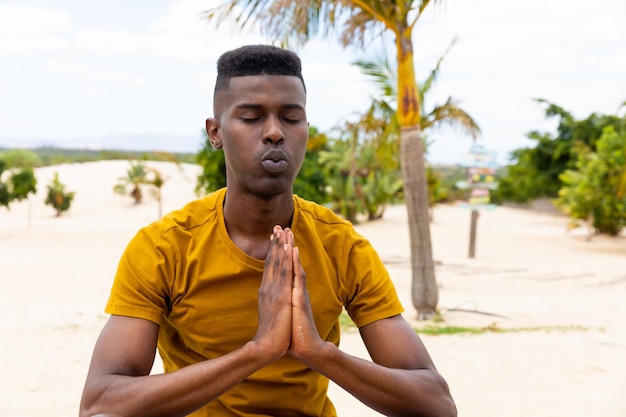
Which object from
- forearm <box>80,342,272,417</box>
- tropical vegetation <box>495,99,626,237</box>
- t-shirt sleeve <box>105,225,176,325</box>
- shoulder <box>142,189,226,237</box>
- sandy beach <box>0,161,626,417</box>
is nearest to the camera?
forearm <box>80,342,272,417</box>

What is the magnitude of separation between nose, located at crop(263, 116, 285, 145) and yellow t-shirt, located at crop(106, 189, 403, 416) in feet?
1.02

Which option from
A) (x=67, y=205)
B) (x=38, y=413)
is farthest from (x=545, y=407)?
(x=67, y=205)

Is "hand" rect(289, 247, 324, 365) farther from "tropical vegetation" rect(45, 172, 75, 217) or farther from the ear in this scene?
"tropical vegetation" rect(45, 172, 75, 217)

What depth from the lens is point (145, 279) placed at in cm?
224

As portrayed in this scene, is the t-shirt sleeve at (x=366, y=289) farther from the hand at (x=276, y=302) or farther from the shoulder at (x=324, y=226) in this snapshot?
the hand at (x=276, y=302)

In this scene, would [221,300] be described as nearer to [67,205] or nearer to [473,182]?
[473,182]

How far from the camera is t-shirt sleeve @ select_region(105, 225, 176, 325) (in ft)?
7.25

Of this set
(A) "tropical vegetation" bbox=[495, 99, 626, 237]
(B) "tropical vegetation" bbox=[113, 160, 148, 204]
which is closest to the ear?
(A) "tropical vegetation" bbox=[495, 99, 626, 237]

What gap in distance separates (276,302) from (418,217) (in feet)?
24.0

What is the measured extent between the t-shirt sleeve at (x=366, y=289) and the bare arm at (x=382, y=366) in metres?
0.03

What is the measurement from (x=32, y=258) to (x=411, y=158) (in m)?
10.5

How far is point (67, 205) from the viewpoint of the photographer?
3156cm

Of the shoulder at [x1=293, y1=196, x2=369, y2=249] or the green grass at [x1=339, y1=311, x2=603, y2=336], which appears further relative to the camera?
the green grass at [x1=339, y1=311, x2=603, y2=336]

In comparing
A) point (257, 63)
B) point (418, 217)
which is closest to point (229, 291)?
point (257, 63)
